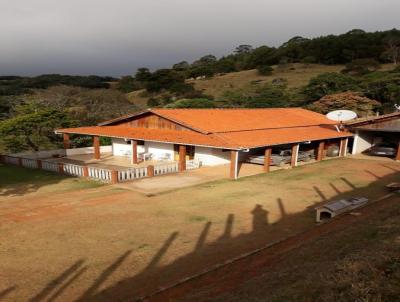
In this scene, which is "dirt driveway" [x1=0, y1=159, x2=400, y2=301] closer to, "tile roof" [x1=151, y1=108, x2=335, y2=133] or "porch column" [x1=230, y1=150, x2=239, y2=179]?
"porch column" [x1=230, y1=150, x2=239, y2=179]

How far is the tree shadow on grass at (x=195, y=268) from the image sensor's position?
25.0 ft

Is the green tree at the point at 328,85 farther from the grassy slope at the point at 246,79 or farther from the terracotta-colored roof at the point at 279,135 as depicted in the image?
the terracotta-colored roof at the point at 279,135

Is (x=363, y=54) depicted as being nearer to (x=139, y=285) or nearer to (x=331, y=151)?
(x=331, y=151)

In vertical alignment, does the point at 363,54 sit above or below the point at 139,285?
above

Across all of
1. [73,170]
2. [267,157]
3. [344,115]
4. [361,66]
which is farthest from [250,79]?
→ [73,170]

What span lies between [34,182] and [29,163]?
4.90 metres

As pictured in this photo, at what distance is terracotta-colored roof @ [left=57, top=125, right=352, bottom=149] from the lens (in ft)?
67.6

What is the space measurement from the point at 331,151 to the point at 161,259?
22699 mm

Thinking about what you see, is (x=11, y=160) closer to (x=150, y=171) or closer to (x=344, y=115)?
(x=150, y=171)

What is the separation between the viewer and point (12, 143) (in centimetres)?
3011

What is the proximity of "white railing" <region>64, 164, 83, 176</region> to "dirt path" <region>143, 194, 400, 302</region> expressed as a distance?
14.0 m

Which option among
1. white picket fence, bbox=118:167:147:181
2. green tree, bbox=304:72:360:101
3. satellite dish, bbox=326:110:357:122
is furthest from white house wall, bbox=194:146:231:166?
green tree, bbox=304:72:360:101

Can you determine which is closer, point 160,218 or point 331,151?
point 160,218

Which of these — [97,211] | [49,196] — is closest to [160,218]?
[97,211]
